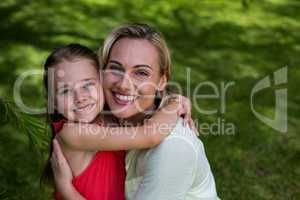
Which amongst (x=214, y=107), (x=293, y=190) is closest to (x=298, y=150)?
(x=293, y=190)

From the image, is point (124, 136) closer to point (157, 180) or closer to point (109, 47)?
point (157, 180)

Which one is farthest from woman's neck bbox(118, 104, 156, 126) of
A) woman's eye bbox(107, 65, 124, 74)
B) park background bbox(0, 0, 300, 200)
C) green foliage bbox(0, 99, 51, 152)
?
park background bbox(0, 0, 300, 200)

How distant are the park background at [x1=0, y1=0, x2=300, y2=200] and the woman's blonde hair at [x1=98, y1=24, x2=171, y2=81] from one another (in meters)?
0.67

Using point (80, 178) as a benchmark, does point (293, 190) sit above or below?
below

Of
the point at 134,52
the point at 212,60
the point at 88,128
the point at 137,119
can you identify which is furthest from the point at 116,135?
the point at 212,60

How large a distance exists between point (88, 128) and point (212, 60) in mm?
3579

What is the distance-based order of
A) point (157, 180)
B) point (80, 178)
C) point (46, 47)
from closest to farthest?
point (157, 180) < point (80, 178) < point (46, 47)

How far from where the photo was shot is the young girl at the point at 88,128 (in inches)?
90.0

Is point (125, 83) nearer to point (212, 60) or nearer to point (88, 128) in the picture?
point (88, 128)

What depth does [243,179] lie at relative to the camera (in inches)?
167

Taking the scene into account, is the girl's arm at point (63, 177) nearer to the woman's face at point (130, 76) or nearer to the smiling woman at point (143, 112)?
the smiling woman at point (143, 112)

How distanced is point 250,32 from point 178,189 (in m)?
4.29

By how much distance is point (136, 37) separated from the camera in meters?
2.40

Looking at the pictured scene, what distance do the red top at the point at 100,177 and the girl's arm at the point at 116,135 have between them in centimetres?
11
